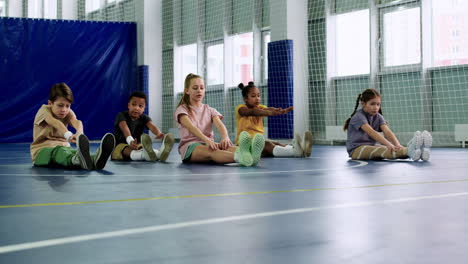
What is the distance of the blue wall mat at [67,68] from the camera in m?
9.91

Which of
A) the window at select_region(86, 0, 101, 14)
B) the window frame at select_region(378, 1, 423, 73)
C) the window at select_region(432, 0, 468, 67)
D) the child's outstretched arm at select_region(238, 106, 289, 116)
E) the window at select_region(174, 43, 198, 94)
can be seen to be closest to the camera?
the child's outstretched arm at select_region(238, 106, 289, 116)

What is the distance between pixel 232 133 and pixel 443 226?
8688 millimetres

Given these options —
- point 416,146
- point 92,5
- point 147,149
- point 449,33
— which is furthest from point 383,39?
point 92,5

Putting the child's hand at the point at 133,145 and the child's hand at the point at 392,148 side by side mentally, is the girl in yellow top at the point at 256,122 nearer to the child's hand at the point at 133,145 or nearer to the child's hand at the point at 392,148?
the child's hand at the point at 392,148

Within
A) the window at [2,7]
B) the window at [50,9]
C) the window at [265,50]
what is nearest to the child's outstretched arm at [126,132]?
the window at [265,50]

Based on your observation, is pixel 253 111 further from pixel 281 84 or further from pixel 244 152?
pixel 281 84

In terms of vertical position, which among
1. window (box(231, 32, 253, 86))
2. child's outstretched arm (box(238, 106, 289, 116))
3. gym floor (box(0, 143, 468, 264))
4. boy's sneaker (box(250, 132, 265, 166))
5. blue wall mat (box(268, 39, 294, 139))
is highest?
window (box(231, 32, 253, 86))

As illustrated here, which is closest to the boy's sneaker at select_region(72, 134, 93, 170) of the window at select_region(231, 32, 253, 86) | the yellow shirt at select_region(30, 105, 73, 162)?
the yellow shirt at select_region(30, 105, 73, 162)

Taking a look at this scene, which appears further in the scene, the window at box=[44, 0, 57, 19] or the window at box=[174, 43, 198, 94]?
the window at box=[44, 0, 57, 19]

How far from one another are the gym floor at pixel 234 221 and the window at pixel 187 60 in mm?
9138

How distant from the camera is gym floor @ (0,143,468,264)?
1.06 metres

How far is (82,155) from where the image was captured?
10.4ft

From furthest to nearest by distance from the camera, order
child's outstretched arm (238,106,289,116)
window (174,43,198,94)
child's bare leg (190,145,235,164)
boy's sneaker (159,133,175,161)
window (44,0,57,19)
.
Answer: window (44,0,57,19) → window (174,43,198,94) → child's outstretched arm (238,106,289,116) → boy's sneaker (159,133,175,161) → child's bare leg (190,145,235,164)

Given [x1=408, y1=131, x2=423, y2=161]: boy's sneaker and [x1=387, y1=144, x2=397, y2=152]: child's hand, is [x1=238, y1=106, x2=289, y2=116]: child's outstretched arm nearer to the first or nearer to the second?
→ [x1=387, y1=144, x2=397, y2=152]: child's hand
